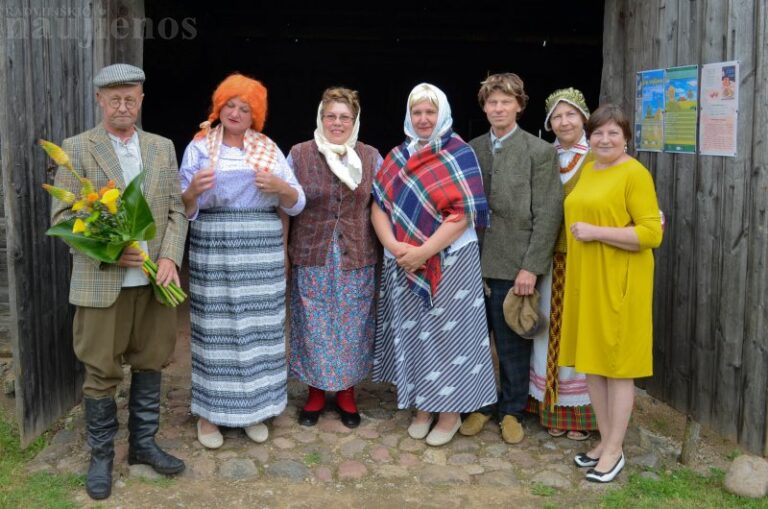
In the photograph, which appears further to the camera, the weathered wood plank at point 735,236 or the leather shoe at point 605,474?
the weathered wood plank at point 735,236

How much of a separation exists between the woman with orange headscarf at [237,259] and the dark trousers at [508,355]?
109 centimetres

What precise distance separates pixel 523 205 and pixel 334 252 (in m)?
0.98

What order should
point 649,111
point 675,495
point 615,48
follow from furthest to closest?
point 615,48, point 649,111, point 675,495

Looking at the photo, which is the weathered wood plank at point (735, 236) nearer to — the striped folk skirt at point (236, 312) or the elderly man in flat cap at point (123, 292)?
the striped folk skirt at point (236, 312)

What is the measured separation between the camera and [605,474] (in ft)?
12.1

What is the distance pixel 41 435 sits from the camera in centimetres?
412

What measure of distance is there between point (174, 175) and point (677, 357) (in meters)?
3.03

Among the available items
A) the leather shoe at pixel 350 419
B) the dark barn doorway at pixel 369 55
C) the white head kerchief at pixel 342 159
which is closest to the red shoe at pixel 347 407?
the leather shoe at pixel 350 419

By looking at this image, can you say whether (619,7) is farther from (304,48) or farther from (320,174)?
(304,48)

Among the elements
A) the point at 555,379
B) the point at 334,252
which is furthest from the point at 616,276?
the point at 334,252

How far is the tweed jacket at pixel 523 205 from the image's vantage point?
387cm

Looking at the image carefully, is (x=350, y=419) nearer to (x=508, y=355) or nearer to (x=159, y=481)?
(x=508, y=355)

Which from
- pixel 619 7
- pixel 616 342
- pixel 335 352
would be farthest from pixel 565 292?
pixel 619 7

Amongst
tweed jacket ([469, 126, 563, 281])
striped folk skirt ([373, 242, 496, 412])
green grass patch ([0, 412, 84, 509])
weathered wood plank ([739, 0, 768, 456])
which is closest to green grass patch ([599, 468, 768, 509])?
weathered wood plank ([739, 0, 768, 456])
